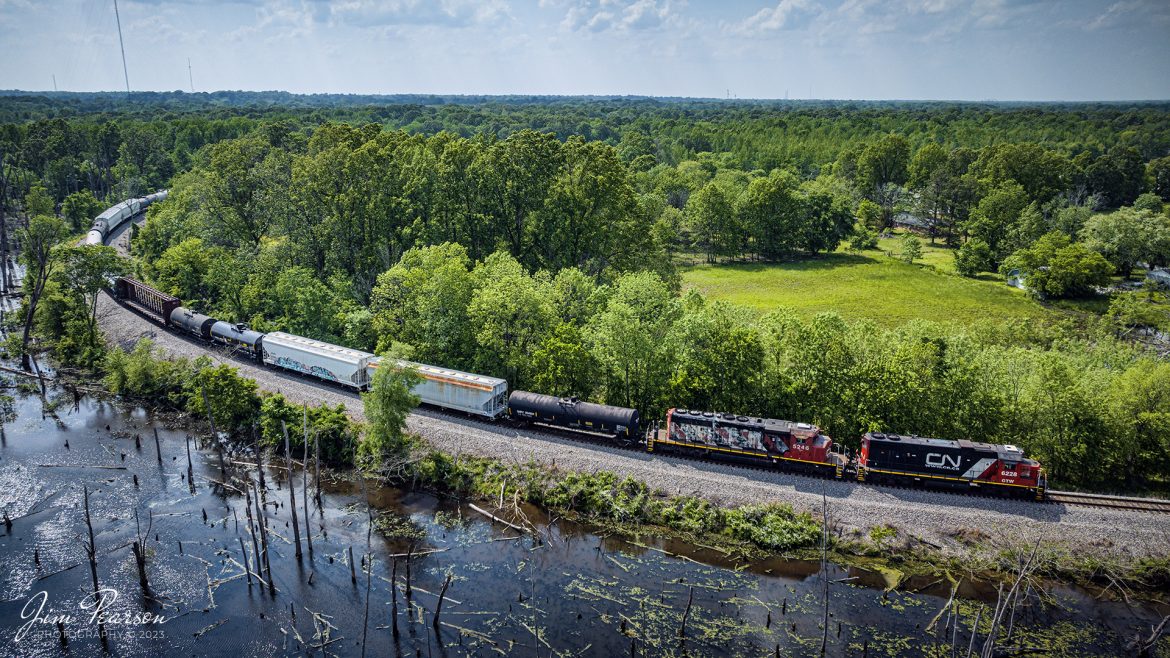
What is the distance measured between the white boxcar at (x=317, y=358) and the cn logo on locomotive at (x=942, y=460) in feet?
144

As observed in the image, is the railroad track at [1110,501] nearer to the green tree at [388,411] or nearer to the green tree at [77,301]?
the green tree at [388,411]

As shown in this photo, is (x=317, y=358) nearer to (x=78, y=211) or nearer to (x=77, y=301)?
(x=77, y=301)

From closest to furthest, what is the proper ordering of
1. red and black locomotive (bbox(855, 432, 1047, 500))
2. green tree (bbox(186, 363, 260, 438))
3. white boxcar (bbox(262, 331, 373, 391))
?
red and black locomotive (bbox(855, 432, 1047, 500))
green tree (bbox(186, 363, 260, 438))
white boxcar (bbox(262, 331, 373, 391))

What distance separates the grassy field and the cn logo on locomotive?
158ft

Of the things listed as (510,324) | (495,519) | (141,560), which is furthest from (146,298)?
(495,519)

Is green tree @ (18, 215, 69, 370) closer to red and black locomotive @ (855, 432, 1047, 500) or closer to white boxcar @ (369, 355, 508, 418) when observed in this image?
white boxcar @ (369, 355, 508, 418)

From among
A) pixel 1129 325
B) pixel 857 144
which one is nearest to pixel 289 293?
pixel 1129 325

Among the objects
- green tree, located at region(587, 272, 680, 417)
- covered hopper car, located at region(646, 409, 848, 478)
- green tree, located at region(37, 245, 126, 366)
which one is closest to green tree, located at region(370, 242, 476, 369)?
green tree, located at region(587, 272, 680, 417)

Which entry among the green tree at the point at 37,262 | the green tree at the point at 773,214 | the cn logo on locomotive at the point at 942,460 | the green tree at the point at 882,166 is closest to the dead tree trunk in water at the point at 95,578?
the green tree at the point at 37,262

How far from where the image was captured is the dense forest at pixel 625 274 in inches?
1932

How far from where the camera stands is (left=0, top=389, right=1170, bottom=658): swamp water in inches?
1356

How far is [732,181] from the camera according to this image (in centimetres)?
14975

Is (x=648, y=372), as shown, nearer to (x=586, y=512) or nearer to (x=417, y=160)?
(x=586, y=512)

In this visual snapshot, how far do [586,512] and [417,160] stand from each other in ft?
162
